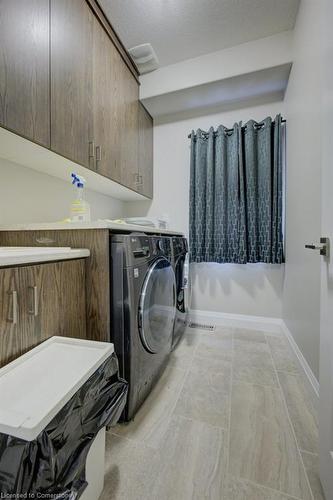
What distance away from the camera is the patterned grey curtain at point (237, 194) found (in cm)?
207

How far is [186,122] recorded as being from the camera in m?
2.45

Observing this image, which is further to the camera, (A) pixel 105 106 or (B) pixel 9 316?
(A) pixel 105 106

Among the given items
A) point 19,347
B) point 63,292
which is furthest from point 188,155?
point 19,347

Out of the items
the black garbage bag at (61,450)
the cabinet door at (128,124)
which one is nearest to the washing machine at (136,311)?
the black garbage bag at (61,450)

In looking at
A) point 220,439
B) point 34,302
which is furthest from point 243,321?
point 34,302

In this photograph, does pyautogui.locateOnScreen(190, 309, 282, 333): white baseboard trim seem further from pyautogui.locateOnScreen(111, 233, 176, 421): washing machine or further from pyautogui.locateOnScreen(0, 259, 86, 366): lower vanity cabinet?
pyautogui.locateOnScreen(0, 259, 86, 366): lower vanity cabinet

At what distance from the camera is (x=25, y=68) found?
102cm

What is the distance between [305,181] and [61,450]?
1759 millimetres

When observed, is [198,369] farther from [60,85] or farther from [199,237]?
[60,85]

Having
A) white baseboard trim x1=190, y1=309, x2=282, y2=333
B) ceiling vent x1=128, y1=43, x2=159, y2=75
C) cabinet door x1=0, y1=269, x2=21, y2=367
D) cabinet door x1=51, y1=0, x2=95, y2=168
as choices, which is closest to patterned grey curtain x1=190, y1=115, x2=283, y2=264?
white baseboard trim x1=190, y1=309, x2=282, y2=333

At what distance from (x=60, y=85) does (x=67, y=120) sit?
170 millimetres

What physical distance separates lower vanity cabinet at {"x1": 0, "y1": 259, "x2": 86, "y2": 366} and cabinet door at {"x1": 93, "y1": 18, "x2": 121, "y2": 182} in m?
0.95

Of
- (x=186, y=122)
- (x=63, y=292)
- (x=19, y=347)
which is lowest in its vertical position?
(x=19, y=347)

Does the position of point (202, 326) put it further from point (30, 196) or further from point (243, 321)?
point (30, 196)
